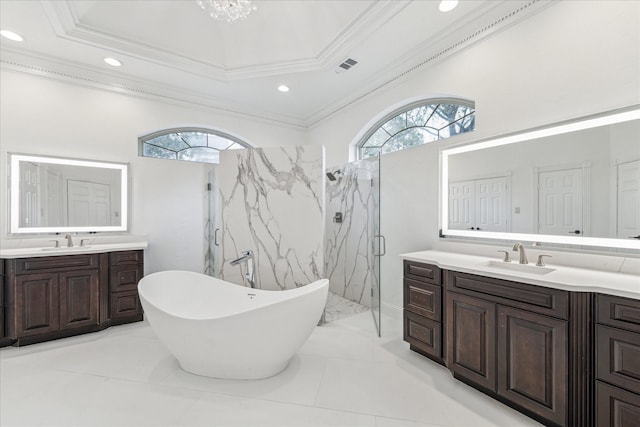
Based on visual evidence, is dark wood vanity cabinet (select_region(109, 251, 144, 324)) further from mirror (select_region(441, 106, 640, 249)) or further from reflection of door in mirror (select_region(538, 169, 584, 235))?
reflection of door in mirror (select_region(538, 169, 584, 235))

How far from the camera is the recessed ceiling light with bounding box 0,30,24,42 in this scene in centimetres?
254

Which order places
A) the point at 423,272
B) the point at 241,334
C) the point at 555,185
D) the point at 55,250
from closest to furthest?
the point at 241,334
the point at 555,185
the point at 423,272
the point at 55,250

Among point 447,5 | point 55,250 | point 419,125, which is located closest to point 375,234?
point 419,125

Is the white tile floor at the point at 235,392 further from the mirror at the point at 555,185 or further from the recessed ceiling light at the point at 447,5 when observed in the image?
the recessed ceiling light at the point at 447,5

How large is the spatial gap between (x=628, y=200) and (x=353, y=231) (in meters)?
2.53

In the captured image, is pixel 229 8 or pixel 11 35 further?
pixel 11 35

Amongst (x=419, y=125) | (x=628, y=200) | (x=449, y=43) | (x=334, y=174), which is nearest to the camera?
Answer: (x=628, y=200)

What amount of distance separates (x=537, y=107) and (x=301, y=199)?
2252 mm

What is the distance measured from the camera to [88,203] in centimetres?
321

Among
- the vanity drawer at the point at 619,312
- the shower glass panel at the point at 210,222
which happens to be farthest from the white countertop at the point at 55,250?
the vanity drawer at the point at 619,312

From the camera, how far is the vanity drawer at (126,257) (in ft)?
9.76

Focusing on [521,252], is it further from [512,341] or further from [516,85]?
[516,85]

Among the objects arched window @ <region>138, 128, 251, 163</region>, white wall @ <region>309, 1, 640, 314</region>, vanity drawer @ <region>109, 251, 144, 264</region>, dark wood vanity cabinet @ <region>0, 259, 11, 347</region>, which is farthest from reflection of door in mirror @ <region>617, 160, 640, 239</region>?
dark wood vanity cabinet @ <region>0, 259, 11, 347</region>

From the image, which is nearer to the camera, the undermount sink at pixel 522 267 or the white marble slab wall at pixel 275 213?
the undermount sink at pixel 522 267
